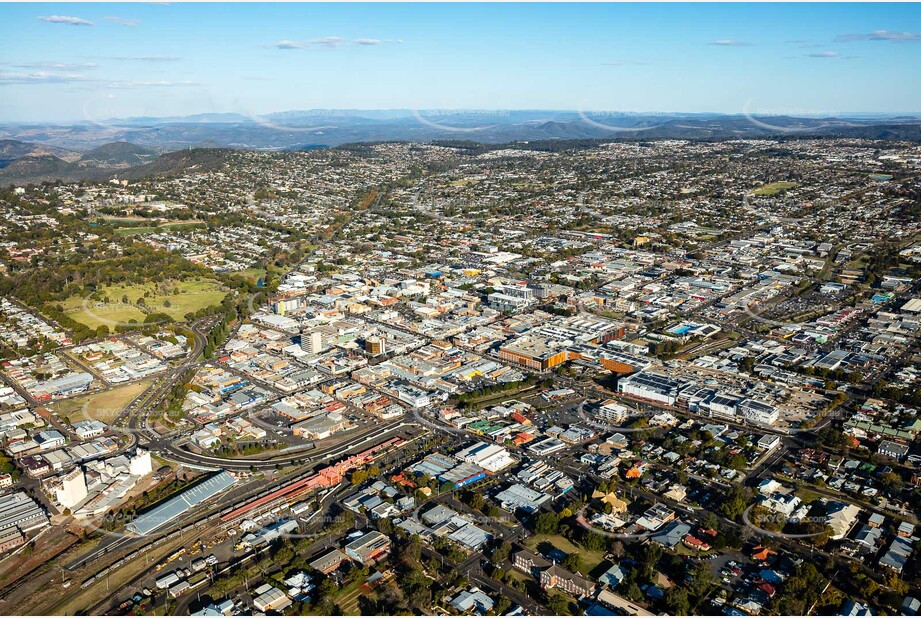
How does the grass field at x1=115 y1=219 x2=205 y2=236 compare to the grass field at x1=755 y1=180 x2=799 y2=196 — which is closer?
A: the grass field at x1=115 y1=219 x2=205 y2=236

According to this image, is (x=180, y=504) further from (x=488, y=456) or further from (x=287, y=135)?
(x=287, y=135)

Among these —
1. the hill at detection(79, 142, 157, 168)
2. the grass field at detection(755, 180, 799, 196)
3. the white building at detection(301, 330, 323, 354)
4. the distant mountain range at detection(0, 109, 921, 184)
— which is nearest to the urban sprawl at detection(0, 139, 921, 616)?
the white building at detection(301, 330, 323, 354)

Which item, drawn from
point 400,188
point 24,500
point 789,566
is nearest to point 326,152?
point 400,188

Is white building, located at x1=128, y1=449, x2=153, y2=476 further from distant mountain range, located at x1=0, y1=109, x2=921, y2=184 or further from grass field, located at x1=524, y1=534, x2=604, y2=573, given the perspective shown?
distant mountain range, located at x1=0, y1=109, x2=921, y2=184

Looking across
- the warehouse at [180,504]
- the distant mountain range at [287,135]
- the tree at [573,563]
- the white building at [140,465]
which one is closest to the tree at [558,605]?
the tree at [573,563]

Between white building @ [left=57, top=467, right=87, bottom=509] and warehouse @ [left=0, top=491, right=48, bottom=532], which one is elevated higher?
white building @ [left=57, top=467, right=87, bottom=509]

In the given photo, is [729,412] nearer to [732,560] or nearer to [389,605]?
[732,560]

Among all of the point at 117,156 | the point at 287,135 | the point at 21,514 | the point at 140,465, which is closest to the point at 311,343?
the point at 140,465
